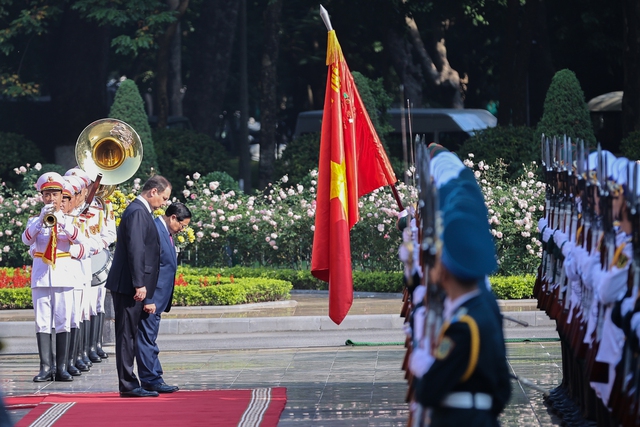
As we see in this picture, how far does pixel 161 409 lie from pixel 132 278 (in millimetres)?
1283

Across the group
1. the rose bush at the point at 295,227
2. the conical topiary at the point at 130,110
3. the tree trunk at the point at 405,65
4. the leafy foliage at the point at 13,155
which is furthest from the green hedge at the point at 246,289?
the tree trunk at the point at 405,65

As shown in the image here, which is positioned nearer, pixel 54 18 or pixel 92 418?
pixel 92 418

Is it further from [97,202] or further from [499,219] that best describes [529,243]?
[97,202]

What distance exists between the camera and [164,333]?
53.0ft

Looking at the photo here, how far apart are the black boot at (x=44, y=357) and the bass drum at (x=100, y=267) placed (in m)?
1.44

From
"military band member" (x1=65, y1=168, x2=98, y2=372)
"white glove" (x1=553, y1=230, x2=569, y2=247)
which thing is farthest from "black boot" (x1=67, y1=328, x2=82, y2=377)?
"white glove" (x1=553, y1=230, x2=569, y2=247)

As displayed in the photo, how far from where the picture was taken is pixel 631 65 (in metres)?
26.7

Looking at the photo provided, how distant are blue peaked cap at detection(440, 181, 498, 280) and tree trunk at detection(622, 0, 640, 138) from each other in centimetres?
2203

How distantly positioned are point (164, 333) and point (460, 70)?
90.8 feet

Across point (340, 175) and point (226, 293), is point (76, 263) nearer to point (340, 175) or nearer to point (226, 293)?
point (340, 175)

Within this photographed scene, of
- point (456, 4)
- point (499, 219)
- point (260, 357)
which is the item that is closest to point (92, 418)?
point (260, 357)

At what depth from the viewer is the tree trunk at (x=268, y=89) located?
32.9 metres

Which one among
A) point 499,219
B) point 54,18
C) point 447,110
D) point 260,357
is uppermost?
point 54,18

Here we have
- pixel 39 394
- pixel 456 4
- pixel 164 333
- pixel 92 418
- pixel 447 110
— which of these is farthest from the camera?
pixel 447 110
